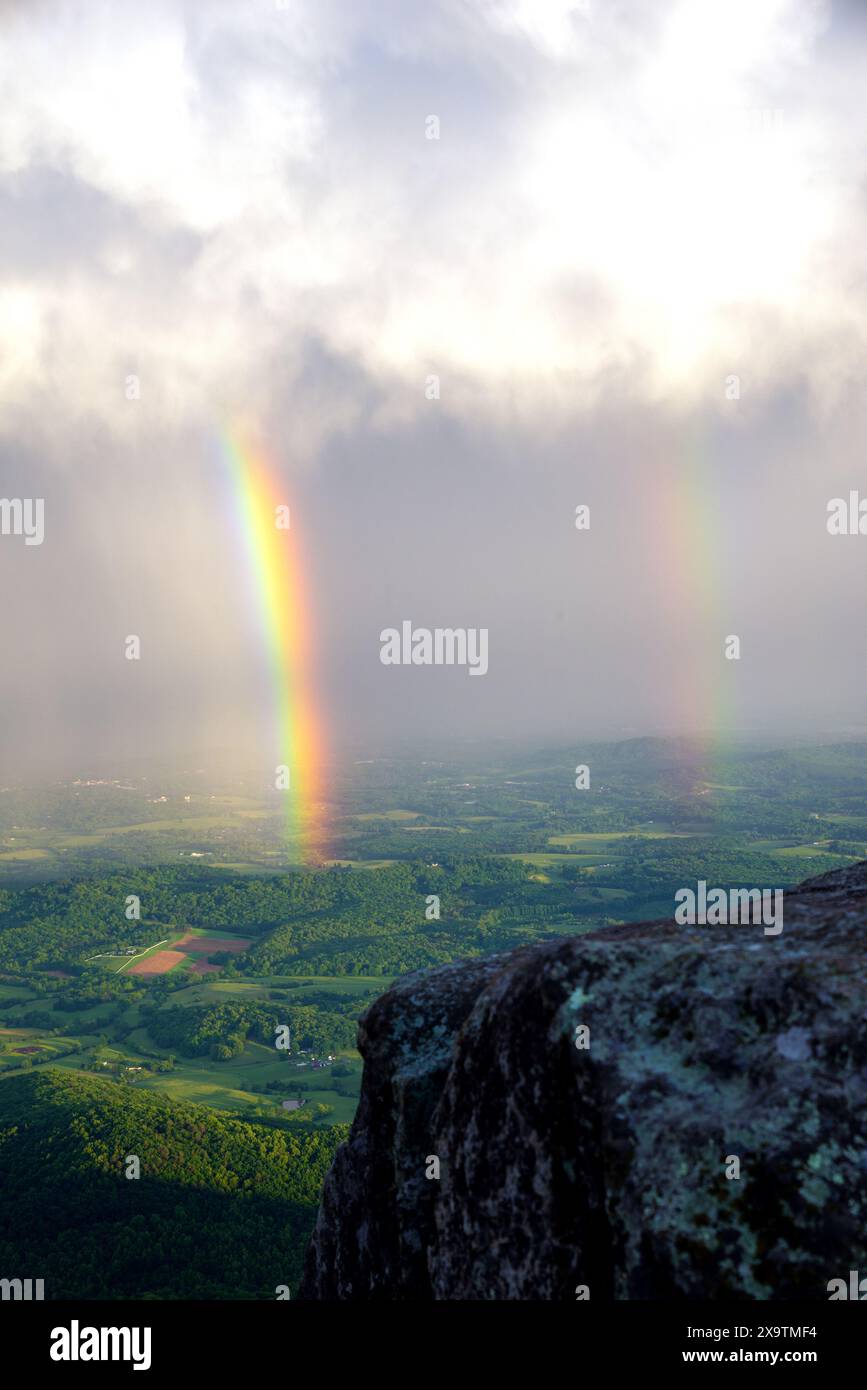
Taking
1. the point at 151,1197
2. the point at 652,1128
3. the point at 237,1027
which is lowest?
the point at 237,1027

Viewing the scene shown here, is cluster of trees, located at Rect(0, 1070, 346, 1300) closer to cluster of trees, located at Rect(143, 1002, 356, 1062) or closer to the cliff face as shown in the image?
the cliff face

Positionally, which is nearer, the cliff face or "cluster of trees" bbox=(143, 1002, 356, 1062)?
the cliff face

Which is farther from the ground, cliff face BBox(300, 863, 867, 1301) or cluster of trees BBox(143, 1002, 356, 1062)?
cliff face BBox(300, 863, 867, 1301)

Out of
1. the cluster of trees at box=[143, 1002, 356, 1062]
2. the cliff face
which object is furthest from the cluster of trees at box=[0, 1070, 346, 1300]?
the cluster of trees at box=[143, 1002, 356, 1062]

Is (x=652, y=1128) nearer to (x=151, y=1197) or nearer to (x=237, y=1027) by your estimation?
(x=151, y=1197)

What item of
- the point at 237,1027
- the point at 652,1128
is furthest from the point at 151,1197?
the point at 237,1027

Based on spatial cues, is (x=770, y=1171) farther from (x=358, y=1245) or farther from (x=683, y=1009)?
(x=358, y=1245)
